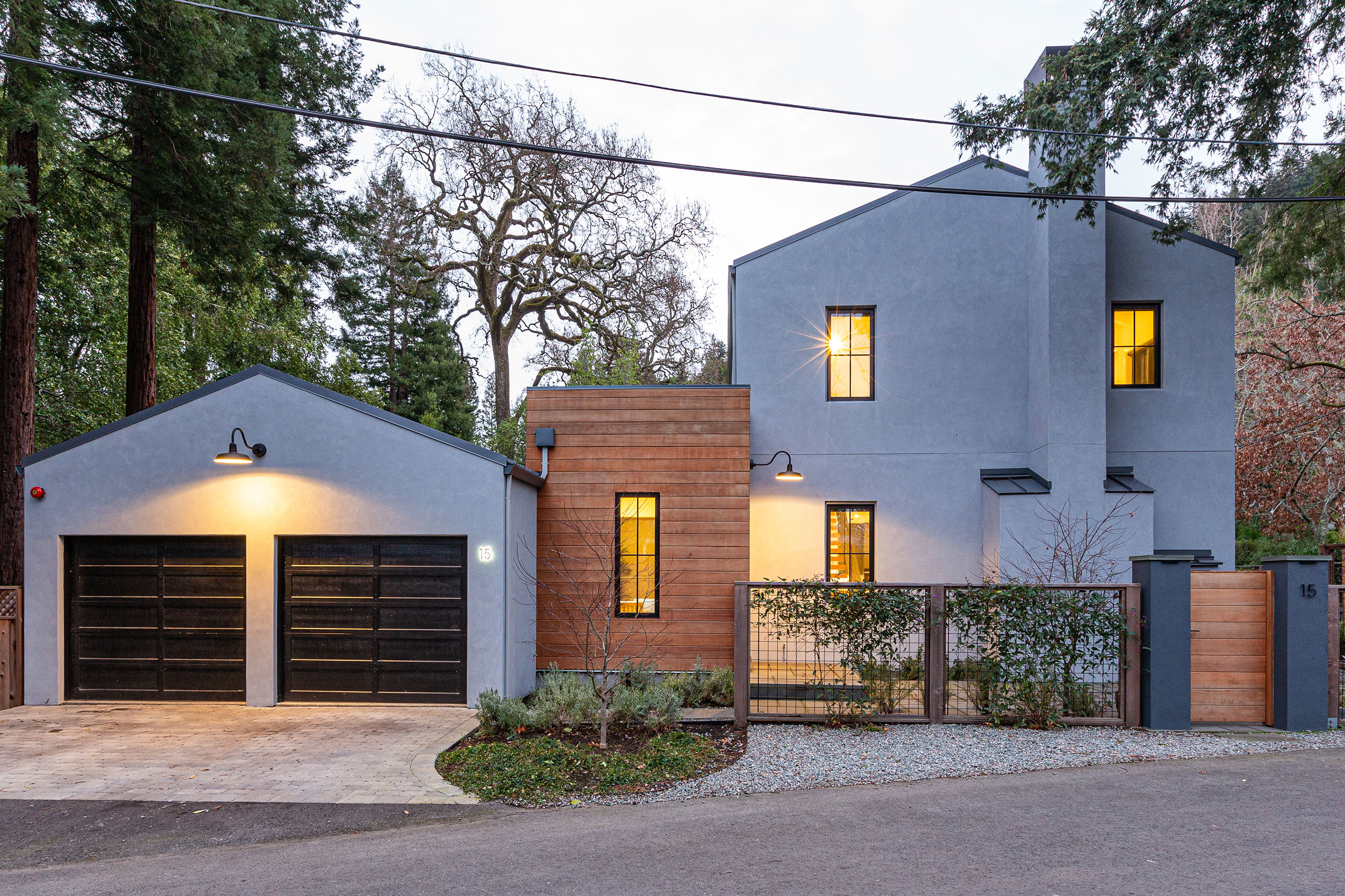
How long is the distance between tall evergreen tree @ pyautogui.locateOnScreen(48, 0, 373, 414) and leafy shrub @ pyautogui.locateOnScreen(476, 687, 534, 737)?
8416mm

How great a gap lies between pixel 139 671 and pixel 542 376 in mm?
14496

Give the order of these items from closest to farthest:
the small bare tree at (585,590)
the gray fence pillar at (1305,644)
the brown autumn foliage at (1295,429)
Result: the gray fence pillar at (1305,644) < the small bare tree at (585,590) < the brown autumn foliage at (1295,429)

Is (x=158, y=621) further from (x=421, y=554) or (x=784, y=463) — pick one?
(x=784, y=463)

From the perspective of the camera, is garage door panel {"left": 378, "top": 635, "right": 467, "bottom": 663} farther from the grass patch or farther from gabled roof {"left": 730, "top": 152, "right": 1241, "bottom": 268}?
gabled roof {"left": 730, "top": 152, "right": 1241, "bottom": 268}

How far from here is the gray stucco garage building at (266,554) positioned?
8141 millimetres

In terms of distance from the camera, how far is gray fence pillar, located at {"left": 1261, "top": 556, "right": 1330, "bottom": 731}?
6742 millimetres

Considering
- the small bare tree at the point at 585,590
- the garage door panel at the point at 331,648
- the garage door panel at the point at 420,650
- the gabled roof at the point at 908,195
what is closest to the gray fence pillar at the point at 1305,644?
the gabled roof at the point at 908,195

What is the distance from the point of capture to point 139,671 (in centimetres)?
830

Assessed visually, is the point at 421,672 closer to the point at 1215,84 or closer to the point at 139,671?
the point at 139,671

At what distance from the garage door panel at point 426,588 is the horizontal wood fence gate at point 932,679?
3342 mm

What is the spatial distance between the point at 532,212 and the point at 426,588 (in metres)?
14.9

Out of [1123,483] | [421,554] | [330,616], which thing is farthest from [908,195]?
[330,616]

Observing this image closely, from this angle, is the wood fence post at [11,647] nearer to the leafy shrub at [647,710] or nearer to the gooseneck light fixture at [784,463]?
the leafy shrub at [647,710]

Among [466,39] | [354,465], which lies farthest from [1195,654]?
[466,39]
